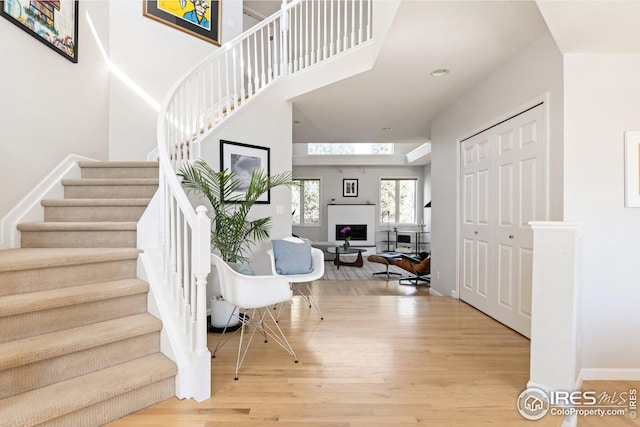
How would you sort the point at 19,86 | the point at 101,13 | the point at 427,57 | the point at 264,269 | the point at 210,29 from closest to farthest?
the point at 19,86 < the point at 427,57 < the point at 101,13 < the point at 264,269 < the point at 210,29

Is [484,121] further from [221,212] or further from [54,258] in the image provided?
[54,258]

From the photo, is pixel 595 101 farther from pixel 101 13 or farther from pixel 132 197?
pixel 101 13

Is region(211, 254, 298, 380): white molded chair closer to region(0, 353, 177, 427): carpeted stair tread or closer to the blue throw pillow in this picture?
region(0, 353, 177, 427): carpeted stair tread

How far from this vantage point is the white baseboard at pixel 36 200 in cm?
257

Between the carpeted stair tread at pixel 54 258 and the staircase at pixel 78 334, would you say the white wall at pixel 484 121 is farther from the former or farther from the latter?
the carpeted stair tread at pixel 54 258

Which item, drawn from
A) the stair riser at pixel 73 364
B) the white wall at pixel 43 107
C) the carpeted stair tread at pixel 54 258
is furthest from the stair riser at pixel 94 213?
the stair riser at pixel 73 364

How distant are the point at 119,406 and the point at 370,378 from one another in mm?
1458

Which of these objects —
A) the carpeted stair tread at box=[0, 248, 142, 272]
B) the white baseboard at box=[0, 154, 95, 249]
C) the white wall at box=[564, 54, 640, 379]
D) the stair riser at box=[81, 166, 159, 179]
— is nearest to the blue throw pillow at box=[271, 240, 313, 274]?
the stair riser at box=[81, 166, 159, 179]

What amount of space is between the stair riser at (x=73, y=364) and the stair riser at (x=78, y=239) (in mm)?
826

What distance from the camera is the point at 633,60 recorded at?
233 centimetres

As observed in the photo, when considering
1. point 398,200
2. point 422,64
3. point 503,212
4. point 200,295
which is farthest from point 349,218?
point 200,295

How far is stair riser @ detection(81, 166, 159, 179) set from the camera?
11.3 ft

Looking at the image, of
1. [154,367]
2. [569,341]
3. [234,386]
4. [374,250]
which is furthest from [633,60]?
[374,250]

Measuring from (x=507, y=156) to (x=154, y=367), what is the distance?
3398 millimetres
